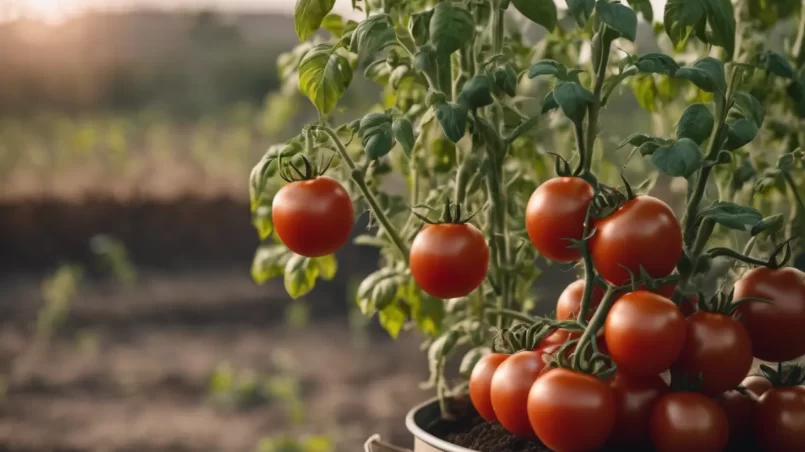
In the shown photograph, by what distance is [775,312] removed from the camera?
0.88 m

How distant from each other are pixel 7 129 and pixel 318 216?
244 inches

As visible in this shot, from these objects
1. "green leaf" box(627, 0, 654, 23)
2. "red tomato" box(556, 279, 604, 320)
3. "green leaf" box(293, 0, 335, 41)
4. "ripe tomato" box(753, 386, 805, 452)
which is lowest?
"ripe tomato" box(753, 386, 805, 452)

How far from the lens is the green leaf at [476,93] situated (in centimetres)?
85

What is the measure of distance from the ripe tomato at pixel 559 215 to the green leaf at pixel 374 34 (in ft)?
0.70

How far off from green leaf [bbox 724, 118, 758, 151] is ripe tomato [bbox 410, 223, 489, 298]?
0.27 metres

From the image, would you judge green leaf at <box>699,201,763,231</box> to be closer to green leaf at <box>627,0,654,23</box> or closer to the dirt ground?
green leaf at <box>627,0,654,23</box>

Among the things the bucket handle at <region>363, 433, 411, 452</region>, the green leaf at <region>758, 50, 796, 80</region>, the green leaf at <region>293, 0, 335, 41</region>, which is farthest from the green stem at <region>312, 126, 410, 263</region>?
the green leaf at <region>758, 50, 796, 80</region>

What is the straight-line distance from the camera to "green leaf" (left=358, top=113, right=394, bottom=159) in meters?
0.85

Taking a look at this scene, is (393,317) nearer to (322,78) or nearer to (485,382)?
(485,382)

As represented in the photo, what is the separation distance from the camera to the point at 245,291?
4.99m

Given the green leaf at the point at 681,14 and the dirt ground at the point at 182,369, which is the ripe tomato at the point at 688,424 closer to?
the green leaf at the point at 681,14

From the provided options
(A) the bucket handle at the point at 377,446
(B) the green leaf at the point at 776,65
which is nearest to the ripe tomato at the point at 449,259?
(A) the bucket handle at the point at 377,446

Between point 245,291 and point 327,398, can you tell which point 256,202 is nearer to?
point 327,398

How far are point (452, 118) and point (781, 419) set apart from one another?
0.43 metres
